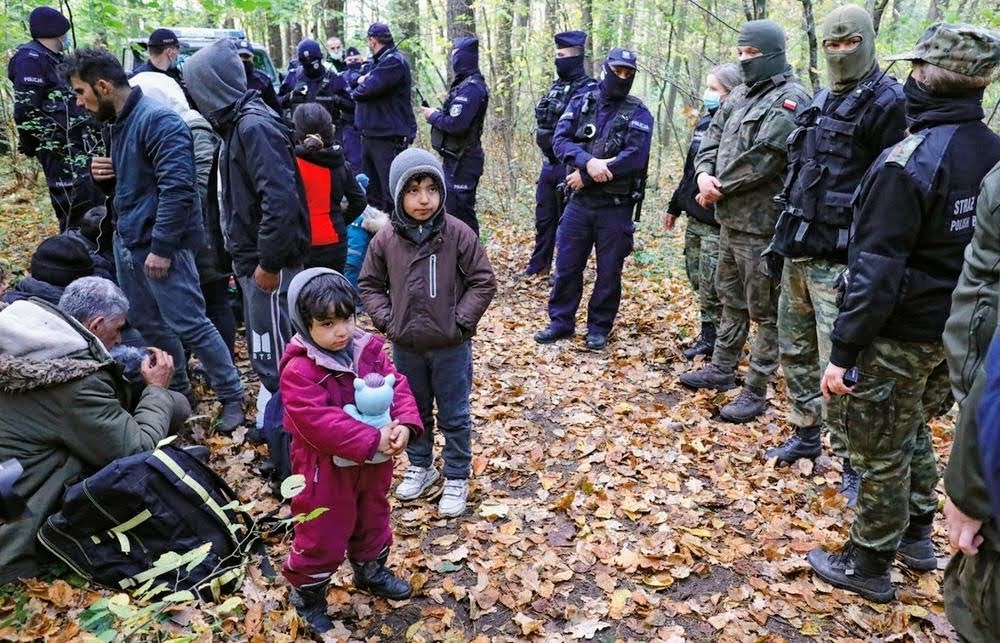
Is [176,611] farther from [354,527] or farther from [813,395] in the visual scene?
[813,395]

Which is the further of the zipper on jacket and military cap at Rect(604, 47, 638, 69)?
military cap at Rect(604, 47, 638, 69)

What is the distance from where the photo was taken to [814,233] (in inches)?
158

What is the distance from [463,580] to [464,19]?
8989 mm

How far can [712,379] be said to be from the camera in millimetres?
5738

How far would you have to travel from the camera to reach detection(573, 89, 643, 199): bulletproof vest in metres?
6.11

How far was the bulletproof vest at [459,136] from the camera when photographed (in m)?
7.70

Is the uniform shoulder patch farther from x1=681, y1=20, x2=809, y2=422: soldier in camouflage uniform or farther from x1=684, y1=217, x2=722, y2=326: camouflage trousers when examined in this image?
x1=684, y1=217, x2=722, y2=326: camouflage trousers

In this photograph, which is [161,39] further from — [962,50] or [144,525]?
[962,50]

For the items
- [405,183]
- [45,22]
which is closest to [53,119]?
[45,22]

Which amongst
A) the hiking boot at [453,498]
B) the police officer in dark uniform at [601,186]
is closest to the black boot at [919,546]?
the hiking boot at [453,498]

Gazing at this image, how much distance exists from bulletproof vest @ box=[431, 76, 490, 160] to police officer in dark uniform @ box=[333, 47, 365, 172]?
2.47 metres

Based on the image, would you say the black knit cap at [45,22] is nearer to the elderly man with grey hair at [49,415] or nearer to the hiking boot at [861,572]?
the elderly man with grey hair at [49,415]

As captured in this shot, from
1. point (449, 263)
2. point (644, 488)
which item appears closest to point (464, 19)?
point (449, 263)

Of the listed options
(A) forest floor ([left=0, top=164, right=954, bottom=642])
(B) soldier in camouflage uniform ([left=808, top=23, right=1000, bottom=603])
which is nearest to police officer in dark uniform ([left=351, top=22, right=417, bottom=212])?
(A) forest floor ([left=0, top=164, right=954, bottom=642])
